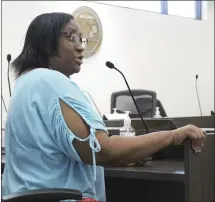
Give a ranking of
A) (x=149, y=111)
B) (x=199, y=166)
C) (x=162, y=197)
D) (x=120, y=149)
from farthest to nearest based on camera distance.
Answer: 1. (x=149, y=111)
2. (x=162, y=197)
3. (x=199, y=166)
4. (x=120, y=149)

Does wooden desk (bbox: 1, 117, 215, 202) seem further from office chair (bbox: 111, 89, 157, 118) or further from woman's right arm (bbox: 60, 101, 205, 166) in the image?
office chair (bbox: 111, 89, 157, 118)

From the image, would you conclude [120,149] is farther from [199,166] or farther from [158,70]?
[158,70]

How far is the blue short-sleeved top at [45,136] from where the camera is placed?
51.5 inches

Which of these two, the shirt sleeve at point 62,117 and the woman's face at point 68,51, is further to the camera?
the woman's face at point 68,51

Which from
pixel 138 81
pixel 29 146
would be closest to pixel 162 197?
pixel 29 146

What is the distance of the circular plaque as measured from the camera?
504cm

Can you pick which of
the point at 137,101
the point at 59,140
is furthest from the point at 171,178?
the point at 137,101

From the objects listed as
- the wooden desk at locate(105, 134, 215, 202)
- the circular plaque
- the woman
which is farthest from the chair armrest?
the circular plaque

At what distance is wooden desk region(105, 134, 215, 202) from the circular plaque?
3.06 metres

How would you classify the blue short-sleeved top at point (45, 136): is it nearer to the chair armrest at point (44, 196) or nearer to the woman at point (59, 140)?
the woman at point (59, 140)

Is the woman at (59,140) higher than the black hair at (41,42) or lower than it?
lower

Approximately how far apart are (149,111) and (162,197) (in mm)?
2348

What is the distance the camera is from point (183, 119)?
2.60 meters

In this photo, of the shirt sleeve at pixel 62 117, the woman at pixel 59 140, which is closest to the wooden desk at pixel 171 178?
the woman at pixel 59 140
